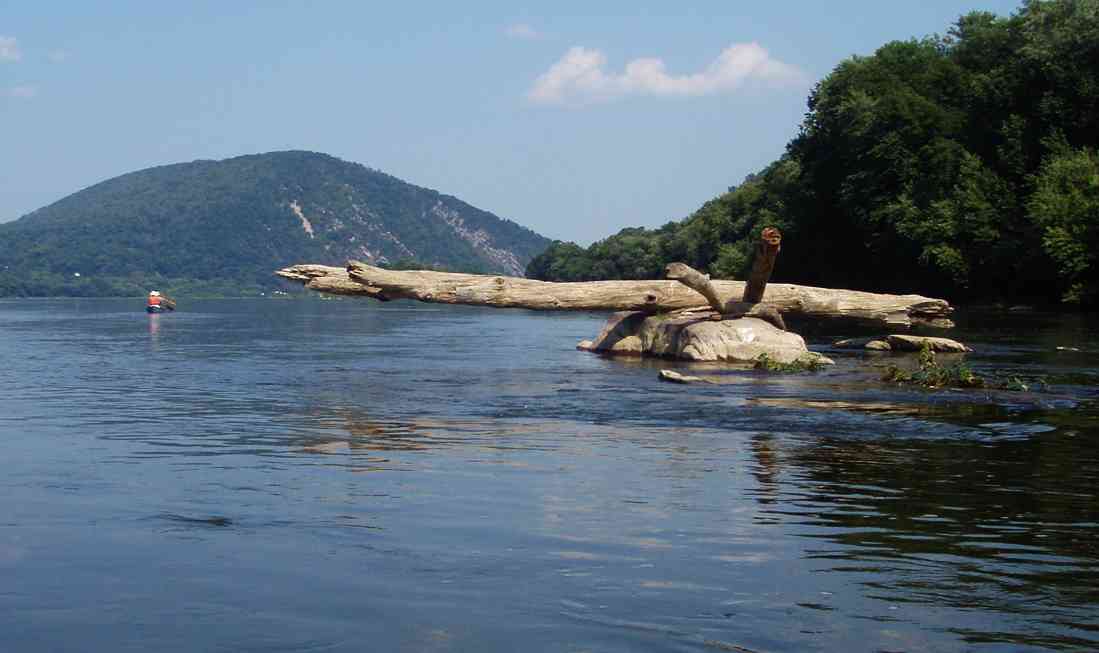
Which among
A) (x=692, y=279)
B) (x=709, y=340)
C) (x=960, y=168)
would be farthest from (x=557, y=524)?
(x=960, y=168)

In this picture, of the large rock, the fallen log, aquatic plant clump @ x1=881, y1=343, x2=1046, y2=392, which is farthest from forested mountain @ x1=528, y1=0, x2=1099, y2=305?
the fallen log

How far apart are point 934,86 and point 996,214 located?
17851 mm

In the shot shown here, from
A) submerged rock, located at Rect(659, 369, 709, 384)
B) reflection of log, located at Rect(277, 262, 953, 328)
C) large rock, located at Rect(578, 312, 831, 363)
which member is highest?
reflection of log, located at Rect(277, 262, 953, 328)

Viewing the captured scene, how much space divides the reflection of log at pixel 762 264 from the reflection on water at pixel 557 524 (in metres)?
6.62

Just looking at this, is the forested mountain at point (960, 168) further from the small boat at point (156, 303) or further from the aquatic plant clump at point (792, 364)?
the small boat at point (156, 303)

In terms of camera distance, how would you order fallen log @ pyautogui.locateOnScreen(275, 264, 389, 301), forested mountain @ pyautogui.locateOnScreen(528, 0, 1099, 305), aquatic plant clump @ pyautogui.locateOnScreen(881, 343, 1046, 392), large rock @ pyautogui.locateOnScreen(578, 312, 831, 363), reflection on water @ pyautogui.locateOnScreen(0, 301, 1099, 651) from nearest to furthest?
reflection on water @ pyautogui.locateOnScreen(0, 301, 1099, 651)
aquatic plant clump @ pyautogui.locateOnScreen(881, 343, 1046, 392)
fallen log @ pyautogui.locateOnScreen(275, 264, 389, 301)
large rock @ pyautogui.locateOnScreen(578, 312, 831, 363)
forested mountain @ pyautogui.locateOnScreen(528, 0, 1099, 305)

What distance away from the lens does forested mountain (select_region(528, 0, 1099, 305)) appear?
170 feet

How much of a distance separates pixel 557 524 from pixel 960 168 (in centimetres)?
5379

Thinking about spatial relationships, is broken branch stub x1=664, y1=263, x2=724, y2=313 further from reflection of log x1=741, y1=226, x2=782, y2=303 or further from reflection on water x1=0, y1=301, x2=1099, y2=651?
reflection on water x1=0, y1=301, x2=1099, y2=651

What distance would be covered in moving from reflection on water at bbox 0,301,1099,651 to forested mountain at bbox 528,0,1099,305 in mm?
35119

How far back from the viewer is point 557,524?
905cm

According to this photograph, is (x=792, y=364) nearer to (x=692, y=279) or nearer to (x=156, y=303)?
(x=692, y=279)

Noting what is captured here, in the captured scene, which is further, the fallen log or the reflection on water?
the fallen log

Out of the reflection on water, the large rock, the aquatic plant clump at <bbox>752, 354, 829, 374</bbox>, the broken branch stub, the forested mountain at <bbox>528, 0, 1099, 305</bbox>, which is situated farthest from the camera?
the forested mountain at <bbox>528, 0, 1099, 305</bbox>
